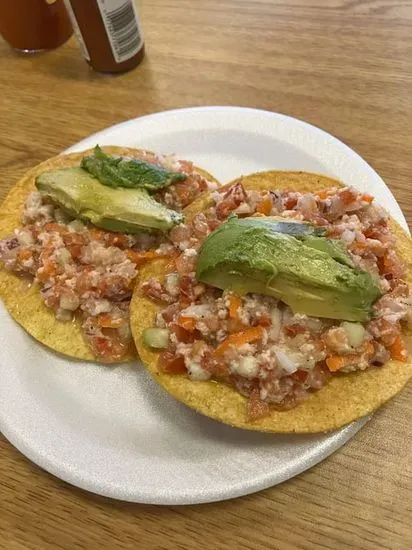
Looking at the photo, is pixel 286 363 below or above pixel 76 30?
below

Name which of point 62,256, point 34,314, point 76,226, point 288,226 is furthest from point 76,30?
point 288,226

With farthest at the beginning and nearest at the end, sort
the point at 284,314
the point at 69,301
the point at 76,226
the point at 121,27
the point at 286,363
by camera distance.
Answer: the point at 121,27 → the point at 76,226 → the point at 69,301 → the point at 284,314 → the point at 286,363

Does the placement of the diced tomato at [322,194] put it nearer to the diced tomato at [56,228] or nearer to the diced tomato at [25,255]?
the diced tomato at [56,228]

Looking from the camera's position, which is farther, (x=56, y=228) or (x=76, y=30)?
(x=76, y=30)

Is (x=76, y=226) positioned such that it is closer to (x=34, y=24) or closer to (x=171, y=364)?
(x=171, y=364)

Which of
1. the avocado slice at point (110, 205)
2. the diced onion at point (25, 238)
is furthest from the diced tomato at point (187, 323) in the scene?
the diced onion at point (25, 238)

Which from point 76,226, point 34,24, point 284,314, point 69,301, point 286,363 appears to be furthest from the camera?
point 34,24
